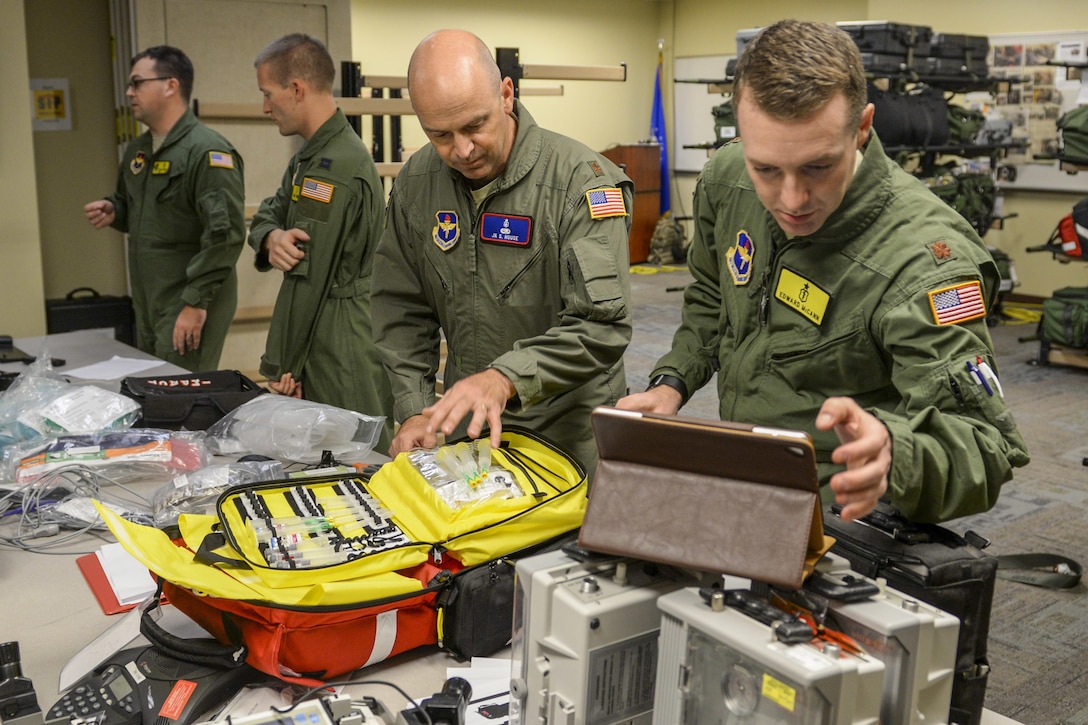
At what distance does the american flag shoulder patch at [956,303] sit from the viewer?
1.38 m

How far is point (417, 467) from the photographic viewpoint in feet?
5.39

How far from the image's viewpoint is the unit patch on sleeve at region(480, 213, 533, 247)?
2.08 metres

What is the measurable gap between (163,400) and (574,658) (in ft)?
6.09

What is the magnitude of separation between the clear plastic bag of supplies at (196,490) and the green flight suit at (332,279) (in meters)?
1.08

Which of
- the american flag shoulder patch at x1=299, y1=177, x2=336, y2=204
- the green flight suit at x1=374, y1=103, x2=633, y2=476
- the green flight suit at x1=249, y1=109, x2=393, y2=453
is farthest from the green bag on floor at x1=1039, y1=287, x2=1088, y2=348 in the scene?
the green flight suit at x1=374, y1=103, x2=633, y2=476

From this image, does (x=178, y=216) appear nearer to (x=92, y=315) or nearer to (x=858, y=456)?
(x=92, y=315)

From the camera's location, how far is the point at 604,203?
208 cm

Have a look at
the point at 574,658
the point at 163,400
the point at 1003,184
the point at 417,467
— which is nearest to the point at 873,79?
the point at 1003,184

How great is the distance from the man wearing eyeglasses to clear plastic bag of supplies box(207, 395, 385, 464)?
1.52 m

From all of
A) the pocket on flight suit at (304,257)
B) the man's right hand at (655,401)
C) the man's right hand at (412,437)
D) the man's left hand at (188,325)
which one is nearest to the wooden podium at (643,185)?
the man's left hand at (188,325)

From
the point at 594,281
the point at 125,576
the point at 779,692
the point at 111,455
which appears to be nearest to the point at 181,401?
the point at 111,455

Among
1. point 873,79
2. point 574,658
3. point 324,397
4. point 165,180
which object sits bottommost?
point 324,397

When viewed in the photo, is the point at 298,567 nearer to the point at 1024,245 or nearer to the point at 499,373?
the point at 499,373

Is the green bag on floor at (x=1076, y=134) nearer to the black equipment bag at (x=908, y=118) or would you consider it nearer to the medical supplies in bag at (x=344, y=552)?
the black equipment bag at (x=908, y=118)
